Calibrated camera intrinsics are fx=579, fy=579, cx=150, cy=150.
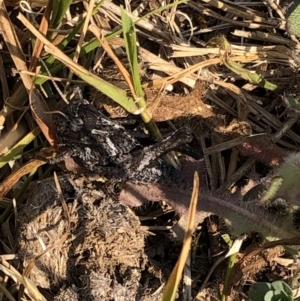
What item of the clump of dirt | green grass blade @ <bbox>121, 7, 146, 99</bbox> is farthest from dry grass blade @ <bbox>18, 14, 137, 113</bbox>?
the clump of dirt

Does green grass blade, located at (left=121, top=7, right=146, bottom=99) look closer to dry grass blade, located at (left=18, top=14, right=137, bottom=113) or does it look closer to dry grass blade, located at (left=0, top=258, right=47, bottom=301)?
dry grass blade, located at (left=18, top=14, right=137, bottom=113)

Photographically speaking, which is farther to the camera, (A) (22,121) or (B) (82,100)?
(A) (22,121)

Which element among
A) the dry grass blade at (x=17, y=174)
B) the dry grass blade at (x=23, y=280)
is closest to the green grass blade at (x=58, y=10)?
the dry grass blade at (x=17, y=174)

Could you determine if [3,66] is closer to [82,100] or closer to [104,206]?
[82,100]

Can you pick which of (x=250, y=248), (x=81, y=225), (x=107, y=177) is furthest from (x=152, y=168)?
(x=250, y=248)

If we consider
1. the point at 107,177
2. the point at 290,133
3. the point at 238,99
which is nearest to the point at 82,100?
the point at 107,177

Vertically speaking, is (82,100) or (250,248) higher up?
(82,100)

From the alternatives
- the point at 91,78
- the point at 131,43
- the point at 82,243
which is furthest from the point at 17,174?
the point at 131,43

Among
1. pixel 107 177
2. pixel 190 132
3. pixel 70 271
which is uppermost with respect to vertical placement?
pixel 190 132

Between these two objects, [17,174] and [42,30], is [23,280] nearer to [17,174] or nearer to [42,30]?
[17,174]
